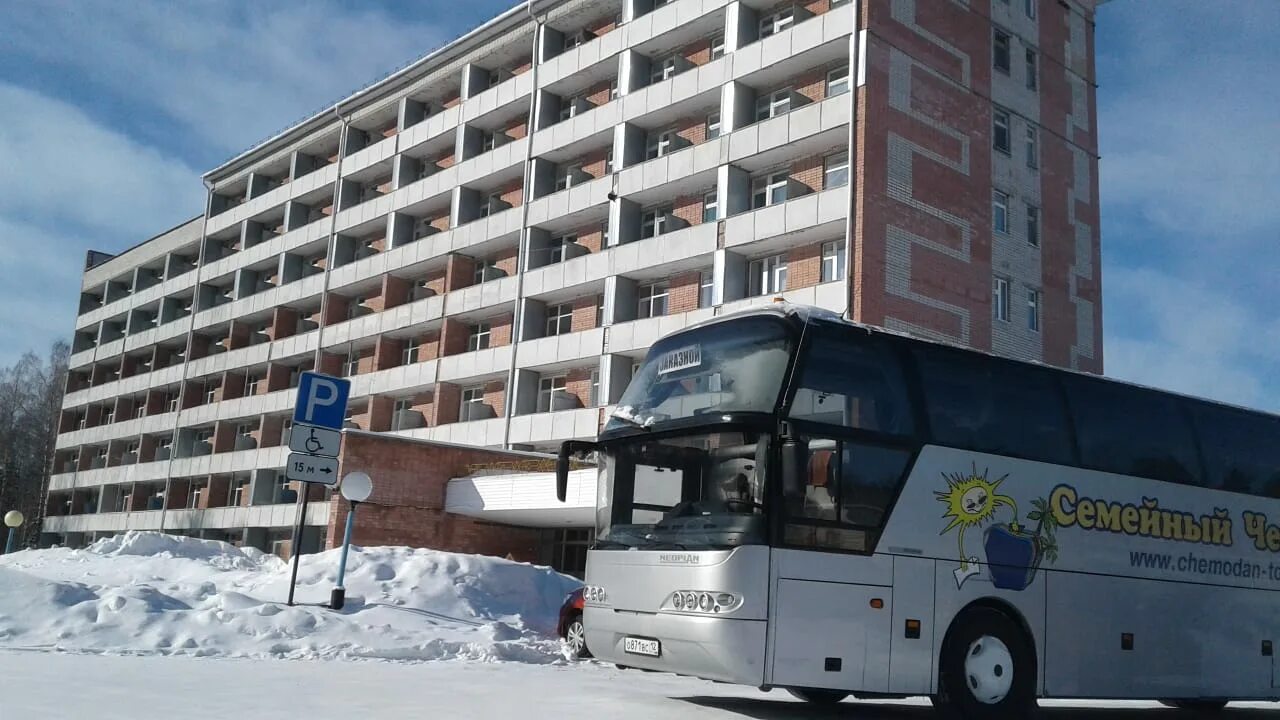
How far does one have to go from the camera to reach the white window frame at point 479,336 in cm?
4109

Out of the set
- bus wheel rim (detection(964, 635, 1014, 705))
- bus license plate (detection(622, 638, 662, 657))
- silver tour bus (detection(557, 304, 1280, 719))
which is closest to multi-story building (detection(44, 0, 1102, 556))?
silver tour bus (detection(557, 304, 1280, 719))

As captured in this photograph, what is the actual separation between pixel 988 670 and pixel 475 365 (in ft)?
101

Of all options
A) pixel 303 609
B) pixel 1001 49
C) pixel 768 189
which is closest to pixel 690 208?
pixel 768 189

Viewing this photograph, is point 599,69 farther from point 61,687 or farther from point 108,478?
point 108,478

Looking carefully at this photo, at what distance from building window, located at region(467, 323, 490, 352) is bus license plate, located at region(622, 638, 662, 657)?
31.8 metres

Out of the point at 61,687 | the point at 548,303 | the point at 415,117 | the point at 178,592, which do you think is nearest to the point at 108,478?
the point at 415,117

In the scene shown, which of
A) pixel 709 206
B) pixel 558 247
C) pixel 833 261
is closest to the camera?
pixel 833 261

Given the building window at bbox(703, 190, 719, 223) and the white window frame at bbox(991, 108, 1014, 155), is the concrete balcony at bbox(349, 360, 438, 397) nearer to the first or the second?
the building window at bbox(703, 190, 719, 223)

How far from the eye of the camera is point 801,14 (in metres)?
32.7

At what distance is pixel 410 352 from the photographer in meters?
44.8

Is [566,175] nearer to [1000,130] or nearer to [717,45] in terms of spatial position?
[717,45]

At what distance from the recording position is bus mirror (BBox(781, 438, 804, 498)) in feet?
29.2

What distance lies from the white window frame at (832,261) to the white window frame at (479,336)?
48.2ft

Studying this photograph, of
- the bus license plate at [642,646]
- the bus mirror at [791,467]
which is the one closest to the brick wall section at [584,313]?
the bus license plate at [642,646]
